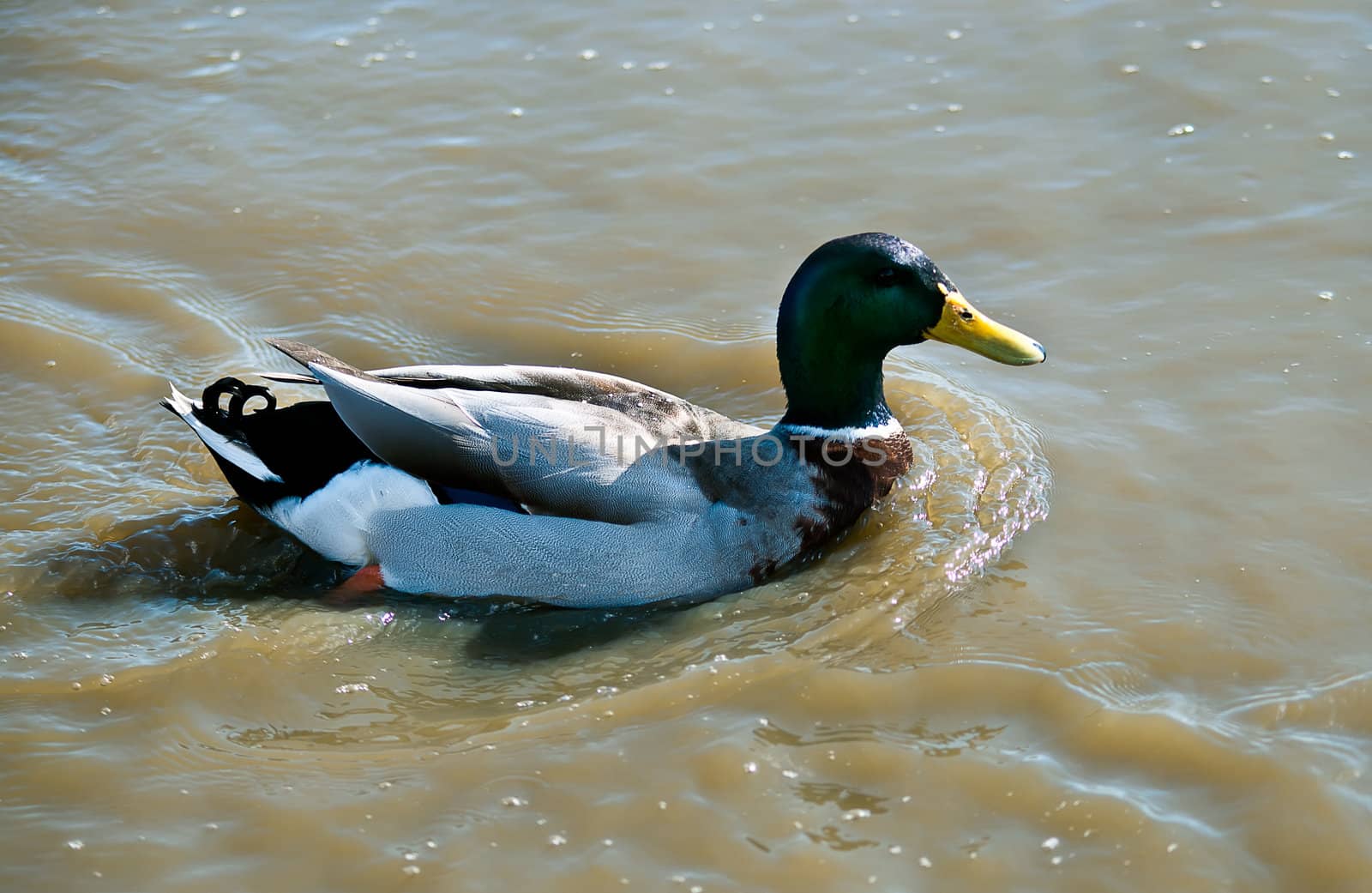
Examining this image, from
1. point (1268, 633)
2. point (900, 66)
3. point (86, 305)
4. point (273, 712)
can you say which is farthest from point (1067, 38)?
point (273, 712)

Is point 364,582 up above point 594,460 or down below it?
below

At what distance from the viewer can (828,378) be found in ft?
16.9

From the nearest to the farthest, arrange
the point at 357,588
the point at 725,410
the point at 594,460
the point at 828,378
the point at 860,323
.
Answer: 1. the point at 594,460
2. the point at 357,588
3. the point at 860,323
4. the point at 828,378
5. the point at 725,410

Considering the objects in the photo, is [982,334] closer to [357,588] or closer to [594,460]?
[594,460]

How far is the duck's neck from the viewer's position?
5.09 meters

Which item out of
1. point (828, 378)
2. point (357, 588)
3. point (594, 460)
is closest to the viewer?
point (594, 460)

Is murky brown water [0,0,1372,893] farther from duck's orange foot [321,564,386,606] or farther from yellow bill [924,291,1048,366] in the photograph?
yellow bill [924,291,1048,366]

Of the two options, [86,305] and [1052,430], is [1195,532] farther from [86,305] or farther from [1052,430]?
[86,305]

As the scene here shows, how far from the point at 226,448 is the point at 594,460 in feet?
4.49

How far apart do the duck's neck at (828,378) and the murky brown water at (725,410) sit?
0.43 meters

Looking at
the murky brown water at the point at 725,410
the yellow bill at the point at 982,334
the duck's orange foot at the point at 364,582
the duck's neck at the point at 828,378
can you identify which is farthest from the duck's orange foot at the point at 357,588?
the yellow bill at the point at 982,334

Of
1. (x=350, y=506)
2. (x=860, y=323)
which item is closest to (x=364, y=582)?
(x=350, y=506)

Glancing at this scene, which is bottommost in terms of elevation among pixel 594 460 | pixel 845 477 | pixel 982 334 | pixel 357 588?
pixel 357 588

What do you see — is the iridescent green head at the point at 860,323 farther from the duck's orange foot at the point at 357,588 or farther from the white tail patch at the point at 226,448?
the white tail patch at the point at 226,448
